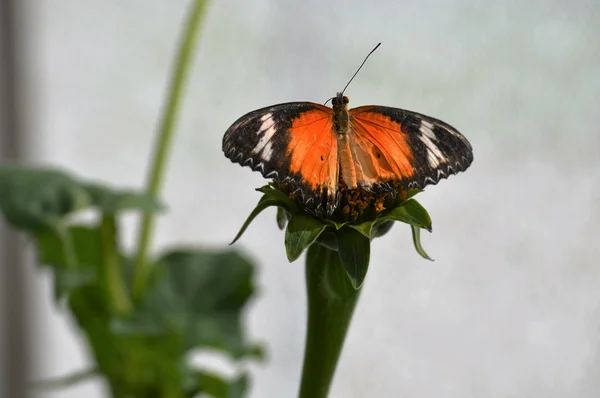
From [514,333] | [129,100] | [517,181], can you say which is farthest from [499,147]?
[129,100]

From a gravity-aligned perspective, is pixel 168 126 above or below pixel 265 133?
above

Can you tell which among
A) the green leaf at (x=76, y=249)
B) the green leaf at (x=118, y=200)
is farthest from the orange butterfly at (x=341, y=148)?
the green leaf at (x=76, y=249)

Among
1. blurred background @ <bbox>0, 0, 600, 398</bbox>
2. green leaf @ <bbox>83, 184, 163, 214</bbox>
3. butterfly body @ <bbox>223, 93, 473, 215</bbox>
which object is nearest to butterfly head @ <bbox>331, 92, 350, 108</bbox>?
butterfly body @ <bbox>223, 93, 473, 215</bbox>

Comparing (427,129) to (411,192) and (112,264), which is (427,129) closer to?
(411,192)

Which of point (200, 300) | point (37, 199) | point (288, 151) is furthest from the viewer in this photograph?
point (200, 300)

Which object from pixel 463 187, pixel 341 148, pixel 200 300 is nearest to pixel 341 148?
pixel 341 148

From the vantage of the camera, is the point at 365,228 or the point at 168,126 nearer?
the point at 365,228

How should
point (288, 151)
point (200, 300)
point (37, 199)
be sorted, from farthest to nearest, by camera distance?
point (200, 300)
point (37, 199)
point (288, 151)

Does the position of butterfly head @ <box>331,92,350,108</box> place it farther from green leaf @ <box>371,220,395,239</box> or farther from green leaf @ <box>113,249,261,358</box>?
green leaf @ <box>113,249,261,358</box>
